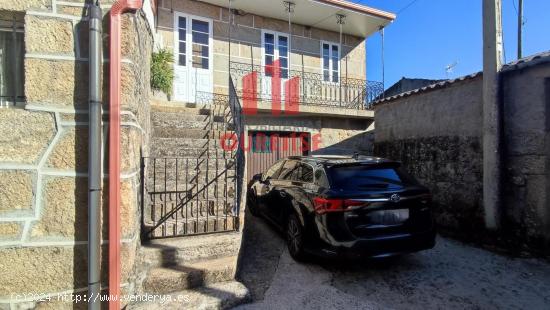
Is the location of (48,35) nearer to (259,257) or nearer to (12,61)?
(12,61)

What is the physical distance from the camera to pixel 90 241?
7.27 ft

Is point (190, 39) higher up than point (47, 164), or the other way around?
point (190, 39)

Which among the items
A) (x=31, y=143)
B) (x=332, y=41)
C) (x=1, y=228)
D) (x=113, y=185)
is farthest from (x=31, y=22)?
(x=332, y=41)

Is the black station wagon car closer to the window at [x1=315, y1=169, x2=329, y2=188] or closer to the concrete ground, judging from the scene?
the window at [x1=315, y1=169, x2=329, y2=188]

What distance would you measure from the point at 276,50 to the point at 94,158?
8.58 metres

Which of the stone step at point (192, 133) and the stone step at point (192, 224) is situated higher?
the stone step at point (192, 133)

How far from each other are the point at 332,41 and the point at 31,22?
9.88 m

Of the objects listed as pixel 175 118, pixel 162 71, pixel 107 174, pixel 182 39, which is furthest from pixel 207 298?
pixel 182 39

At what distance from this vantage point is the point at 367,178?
3711 millimetres

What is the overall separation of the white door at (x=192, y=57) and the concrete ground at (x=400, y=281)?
5731mm

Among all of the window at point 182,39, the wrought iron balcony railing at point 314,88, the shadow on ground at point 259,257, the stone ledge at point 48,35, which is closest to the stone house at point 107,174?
the stone ledge at point 48,35

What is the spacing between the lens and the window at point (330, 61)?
414 inches

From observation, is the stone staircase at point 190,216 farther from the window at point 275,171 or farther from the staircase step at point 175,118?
the window at point 275,171

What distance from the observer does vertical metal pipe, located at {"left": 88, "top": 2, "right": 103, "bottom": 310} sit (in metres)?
2.21
